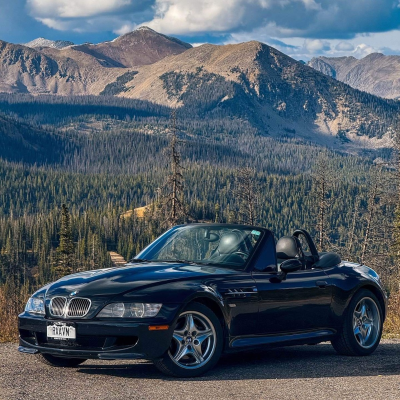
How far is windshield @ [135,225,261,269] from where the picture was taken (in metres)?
9.07

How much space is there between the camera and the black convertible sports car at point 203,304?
771cm

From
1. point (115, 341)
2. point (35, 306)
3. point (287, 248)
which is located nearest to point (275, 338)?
point (287, 248)

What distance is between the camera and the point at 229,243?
9234 mm

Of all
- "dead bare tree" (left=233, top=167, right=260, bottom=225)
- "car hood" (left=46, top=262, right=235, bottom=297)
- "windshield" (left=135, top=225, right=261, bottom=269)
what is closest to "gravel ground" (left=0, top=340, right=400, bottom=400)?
"car hood" (left=46, top=262, right=235, bottom=297)

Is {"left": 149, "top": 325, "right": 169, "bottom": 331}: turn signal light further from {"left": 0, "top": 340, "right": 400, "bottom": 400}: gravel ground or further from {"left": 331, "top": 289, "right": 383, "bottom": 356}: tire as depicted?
{"left": 331, "top": 289, "right": 383, "bottom": 356}: tire

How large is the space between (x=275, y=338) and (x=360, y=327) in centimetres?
173

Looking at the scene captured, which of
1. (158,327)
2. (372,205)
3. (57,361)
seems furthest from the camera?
(372,205)

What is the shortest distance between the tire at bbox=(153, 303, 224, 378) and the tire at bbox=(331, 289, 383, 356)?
89.1 inches

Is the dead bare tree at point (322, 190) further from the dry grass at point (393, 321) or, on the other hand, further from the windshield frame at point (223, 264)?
the windshield frame at point (223, 264)

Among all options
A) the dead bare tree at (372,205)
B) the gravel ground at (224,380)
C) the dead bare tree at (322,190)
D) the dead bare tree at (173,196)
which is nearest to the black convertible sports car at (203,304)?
the gravel ground at (224,380)

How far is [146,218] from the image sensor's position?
592ft

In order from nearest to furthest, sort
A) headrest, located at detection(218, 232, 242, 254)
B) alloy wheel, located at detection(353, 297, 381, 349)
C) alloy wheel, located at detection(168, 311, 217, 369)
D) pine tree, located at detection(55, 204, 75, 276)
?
1. alloy wheel, located at detection(168, 311, 217, 369)
2. headrest, located at detection(218, 232, 242, 254)
3. alloy wheel, located at detection(353, 297, 381, 349)
4. pine tree, located at detection(55, 204, 75, 276)

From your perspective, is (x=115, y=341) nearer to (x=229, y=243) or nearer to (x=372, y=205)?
(x=229, y=243)

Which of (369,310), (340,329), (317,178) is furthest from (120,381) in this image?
(317,178)
